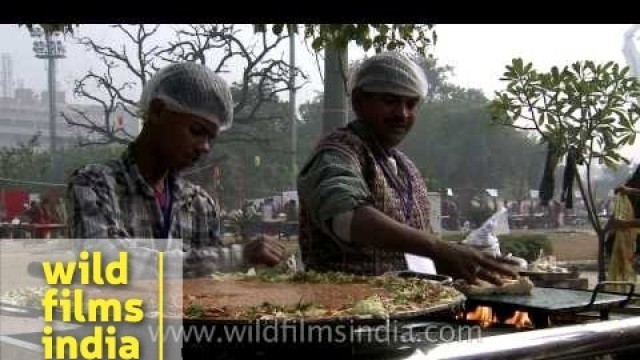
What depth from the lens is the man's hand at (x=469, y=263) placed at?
2035 mm

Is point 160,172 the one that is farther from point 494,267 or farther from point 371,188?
point 494,267

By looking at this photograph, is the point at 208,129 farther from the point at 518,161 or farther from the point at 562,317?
the point at 518,161

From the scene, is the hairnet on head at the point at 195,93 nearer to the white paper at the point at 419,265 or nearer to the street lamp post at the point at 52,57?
the white paper at the point at 419,265

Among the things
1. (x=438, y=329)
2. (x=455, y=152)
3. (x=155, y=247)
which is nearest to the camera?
(x=438, y=329)

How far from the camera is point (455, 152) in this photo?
29.3 m

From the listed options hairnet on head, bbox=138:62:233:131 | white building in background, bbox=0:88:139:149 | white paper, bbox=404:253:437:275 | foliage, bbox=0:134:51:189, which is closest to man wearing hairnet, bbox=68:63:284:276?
hairnet on head, bbox=138:62:233:131

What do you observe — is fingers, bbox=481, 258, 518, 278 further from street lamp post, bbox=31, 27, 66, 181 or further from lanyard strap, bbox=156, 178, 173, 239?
street lamp post, bbox=31, 27, 66, 181

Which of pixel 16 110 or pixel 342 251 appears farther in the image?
pixel 16 110

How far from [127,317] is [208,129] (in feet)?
2.28

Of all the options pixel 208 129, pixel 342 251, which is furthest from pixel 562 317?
pixel 208 129

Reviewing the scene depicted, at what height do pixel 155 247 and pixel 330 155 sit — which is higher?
pixel 330 155

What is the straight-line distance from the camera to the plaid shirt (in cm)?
204

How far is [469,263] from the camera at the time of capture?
2031 millimetres
